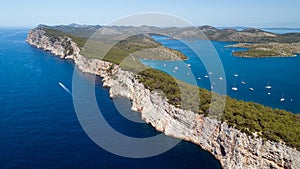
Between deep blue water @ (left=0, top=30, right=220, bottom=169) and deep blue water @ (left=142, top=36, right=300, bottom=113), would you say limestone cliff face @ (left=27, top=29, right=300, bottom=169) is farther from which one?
deep blue water @ (left=142, top=36, right=300, bottom=113)

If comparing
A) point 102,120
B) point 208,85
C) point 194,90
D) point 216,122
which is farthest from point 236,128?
point 208,85

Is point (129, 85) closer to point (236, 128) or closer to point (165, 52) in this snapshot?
point (236, 128)

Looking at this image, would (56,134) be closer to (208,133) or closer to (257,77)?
(208,133)

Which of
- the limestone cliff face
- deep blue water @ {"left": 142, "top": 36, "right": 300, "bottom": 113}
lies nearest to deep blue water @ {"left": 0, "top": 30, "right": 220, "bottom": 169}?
the limestone cliff face

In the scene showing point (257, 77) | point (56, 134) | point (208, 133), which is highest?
point (208, 133)

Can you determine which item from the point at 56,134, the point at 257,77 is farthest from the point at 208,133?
the point at 257,77

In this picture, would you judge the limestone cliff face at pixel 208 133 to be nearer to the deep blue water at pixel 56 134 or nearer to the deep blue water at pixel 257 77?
the deep blue water at pixel 56 134
